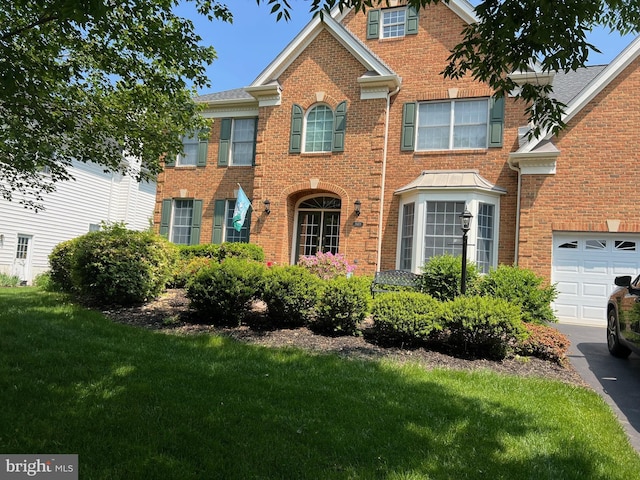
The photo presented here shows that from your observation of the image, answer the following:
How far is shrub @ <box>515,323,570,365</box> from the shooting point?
663 cm

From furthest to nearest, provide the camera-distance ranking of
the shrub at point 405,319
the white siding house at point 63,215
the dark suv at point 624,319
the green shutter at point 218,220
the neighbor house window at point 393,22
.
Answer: the white siding house at point 63,215
the green shutter at point 218,220
the neighbor house window at point 393,22
the shrub at point 405,319
the dark suv at point 624,319

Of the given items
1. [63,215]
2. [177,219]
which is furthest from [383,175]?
[63,215]

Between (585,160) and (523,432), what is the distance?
9418 mm

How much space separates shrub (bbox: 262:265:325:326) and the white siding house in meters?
10.7

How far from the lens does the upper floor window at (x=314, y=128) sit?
13516mm

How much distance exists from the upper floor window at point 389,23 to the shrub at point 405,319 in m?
9.98

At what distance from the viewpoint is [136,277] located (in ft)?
29.1

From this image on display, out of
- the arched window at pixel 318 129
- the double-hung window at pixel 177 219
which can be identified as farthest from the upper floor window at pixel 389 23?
the double-hung window at pixel 177 219

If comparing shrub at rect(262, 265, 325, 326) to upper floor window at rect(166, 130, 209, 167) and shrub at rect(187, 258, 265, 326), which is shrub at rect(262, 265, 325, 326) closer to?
shrub at rect(187, 258, 265, 326)

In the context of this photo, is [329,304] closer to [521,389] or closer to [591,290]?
[521,389]

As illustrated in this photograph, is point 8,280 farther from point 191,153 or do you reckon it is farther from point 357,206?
point 357,206

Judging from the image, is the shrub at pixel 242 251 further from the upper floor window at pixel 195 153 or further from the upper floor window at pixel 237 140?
the upper floor window at pixel 195 153

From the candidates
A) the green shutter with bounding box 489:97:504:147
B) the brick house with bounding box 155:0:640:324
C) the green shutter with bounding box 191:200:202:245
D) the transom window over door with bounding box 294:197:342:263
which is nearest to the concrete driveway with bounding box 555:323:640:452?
the brick house with bounding box 155:0:640:324

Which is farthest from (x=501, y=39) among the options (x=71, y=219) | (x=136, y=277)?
(x=71, y=219)
